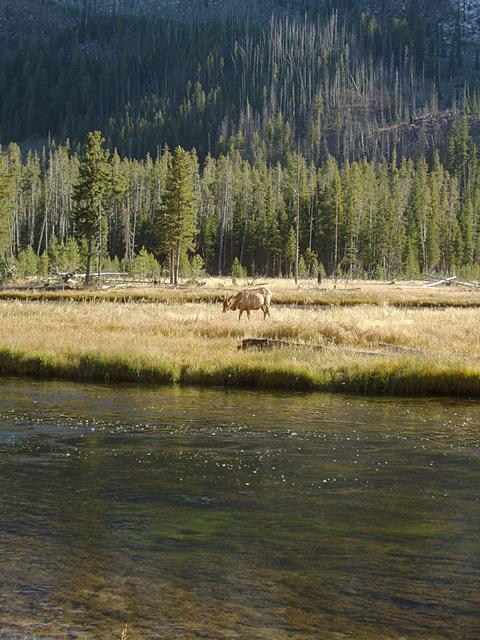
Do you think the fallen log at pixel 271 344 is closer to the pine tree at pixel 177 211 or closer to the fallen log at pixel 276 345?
the fallen log at pixel 276 345

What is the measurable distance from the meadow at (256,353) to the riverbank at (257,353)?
0.09 feet

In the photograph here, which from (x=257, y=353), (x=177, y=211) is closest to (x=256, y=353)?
(x=257, y=353)

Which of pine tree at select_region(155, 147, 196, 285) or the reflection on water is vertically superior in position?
pine tree at select_region(155, 147, 196, 285)

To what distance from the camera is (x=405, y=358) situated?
20.4 meters

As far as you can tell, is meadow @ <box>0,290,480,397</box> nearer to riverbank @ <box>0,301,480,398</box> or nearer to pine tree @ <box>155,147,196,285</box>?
riverbank @ <box>0,301,480,398</box>

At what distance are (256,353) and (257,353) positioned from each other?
0.03 m

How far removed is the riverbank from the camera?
1956 cm

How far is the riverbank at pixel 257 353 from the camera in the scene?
64.2 feet

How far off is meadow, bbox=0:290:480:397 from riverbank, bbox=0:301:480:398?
1.1 inches

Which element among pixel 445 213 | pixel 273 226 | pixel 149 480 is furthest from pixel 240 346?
pixel 445 213

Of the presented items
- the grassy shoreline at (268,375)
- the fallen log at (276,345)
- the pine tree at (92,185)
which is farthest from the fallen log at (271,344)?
the pine tree at (92,185)

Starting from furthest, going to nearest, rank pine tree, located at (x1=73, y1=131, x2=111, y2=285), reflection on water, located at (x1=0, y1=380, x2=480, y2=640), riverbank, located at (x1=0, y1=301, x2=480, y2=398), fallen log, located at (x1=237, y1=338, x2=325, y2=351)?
pine tree, located at (x1=73, y1=131, x2=111, y2=285)
fallen log, located at (x1=237, y1=338, x2=325, y2=351)
riverbank, located at (x1=0, y1=301, x2=480, y2=398)
reflection on water, located at (x1=0, y1=380, x2=480, y2=640)

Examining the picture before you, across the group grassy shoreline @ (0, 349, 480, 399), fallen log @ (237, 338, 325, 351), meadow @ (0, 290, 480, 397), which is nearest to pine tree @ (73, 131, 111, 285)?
meadow @ (0, 290, 480, 397)

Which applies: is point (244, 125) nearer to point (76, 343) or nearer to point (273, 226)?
point (273, 226)
